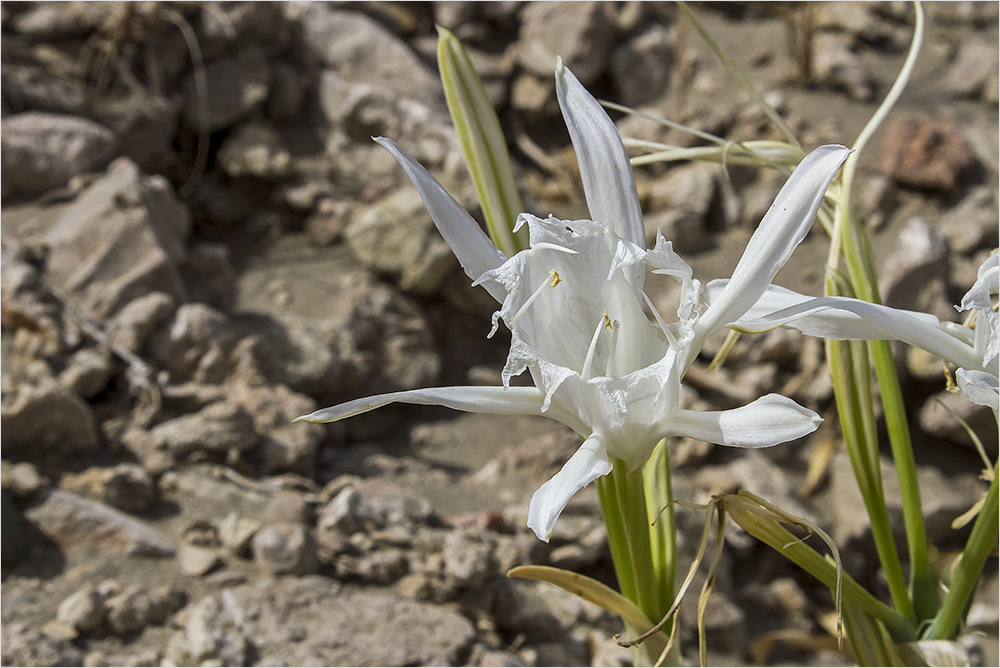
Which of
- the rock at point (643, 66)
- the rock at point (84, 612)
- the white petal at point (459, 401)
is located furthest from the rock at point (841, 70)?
the rock at point (84, 612)

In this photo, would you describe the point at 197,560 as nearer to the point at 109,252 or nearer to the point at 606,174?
the point at 109,252

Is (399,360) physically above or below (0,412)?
below

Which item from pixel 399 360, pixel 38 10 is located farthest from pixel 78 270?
pixel 38 10

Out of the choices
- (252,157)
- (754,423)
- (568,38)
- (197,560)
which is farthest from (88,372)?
(568,38)

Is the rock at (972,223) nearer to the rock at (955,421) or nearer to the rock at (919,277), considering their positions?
the rock at (919,277)

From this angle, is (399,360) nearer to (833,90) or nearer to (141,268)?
(141,268)

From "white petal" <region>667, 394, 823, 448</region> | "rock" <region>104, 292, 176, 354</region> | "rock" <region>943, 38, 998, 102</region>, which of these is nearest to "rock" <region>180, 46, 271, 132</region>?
"rock" <region>104, 292, 176, 354</region>
